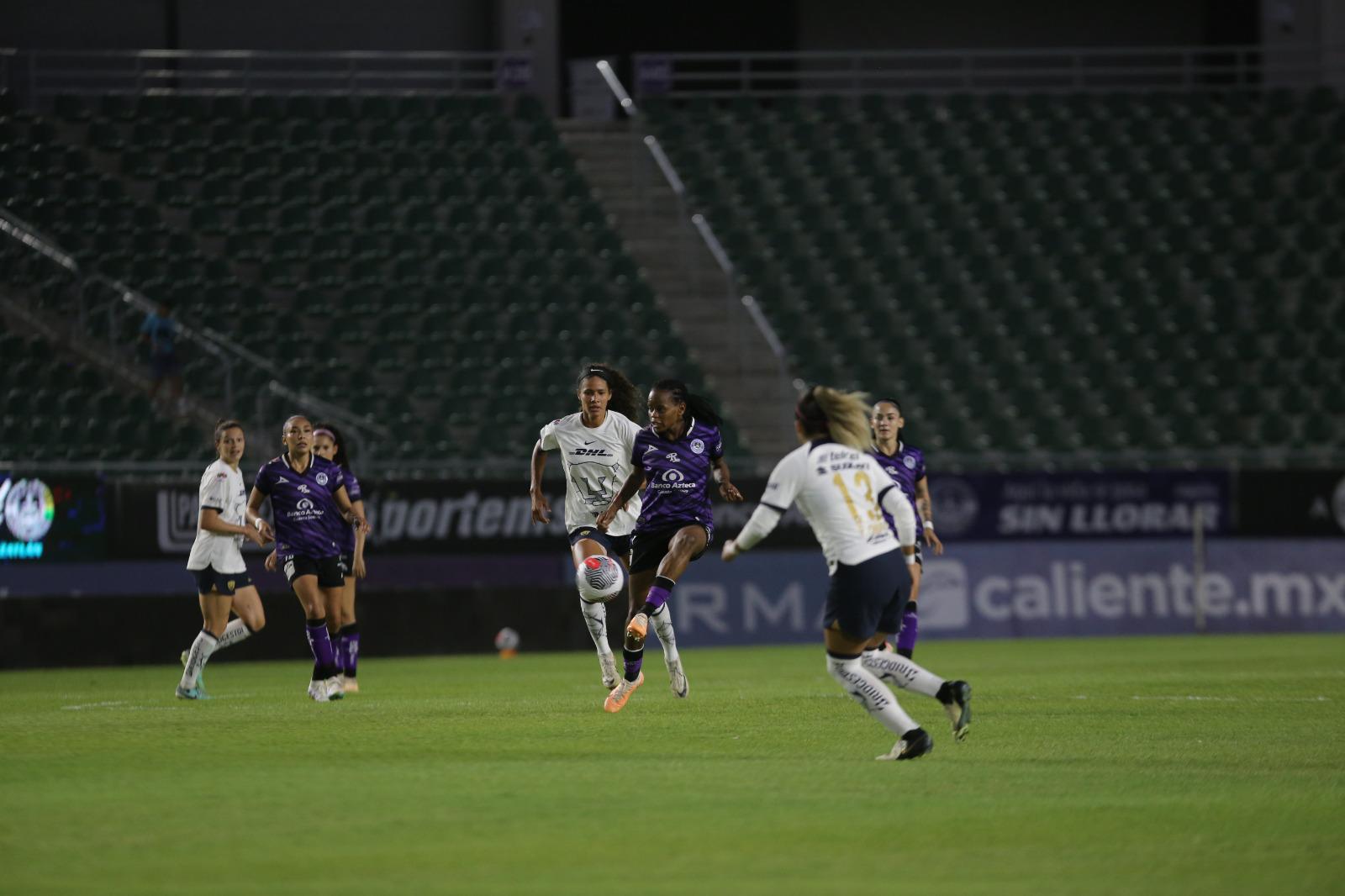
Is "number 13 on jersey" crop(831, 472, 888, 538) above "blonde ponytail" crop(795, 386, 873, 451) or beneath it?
beneath

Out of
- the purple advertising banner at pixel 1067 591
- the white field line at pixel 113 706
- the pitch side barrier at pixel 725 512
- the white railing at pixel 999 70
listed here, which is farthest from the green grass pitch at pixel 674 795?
the white railing at pixel 999 70

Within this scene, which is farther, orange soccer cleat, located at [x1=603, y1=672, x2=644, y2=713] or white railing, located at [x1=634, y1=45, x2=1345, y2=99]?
white railing, located at [x1=634, y1=45, x2=1345, y2=99]

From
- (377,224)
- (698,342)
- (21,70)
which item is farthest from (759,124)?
(21,70)

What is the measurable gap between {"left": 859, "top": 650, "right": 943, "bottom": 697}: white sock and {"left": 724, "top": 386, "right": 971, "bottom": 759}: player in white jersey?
29cm

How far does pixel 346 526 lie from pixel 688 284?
15.8m

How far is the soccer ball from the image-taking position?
1427 centimetres

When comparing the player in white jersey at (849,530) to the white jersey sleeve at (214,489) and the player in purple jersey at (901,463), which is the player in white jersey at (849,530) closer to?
the player in purple jersey at (901,463)

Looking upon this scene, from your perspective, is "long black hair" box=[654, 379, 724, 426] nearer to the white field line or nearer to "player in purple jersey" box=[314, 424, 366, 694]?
"player in purple jersey" box=[314, 424, 366, 694]

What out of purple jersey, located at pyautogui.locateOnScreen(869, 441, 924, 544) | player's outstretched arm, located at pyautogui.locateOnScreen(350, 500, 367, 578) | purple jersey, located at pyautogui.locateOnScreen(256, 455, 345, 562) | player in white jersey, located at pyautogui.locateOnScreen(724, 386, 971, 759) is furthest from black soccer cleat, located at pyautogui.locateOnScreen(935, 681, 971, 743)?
player's outstretched arm, located at pyautogui.locateOnScreen(350, 500, 367, 578)

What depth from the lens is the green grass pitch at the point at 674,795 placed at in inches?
279

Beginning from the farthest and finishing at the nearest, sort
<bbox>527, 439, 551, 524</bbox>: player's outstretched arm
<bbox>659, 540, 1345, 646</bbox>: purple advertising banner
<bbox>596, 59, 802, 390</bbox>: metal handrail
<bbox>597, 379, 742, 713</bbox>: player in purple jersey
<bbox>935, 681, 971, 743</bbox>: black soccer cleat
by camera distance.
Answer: <bbox>596, 59, 802, 390</bbox>: metal handrail, <bbox>659, 540, 1345, 646</bbox>: purple advertising banner, <bbox>527, 439, 551, 524</bbox>: player's outstretched arm, <bbox>597, 379, 742, 713</bbox>: player in purple jersey, <bbox>935, 681, 971, 743</bbox>: black soccer cleat

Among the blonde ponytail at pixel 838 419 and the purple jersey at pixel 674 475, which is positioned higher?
the blonde ponytail at pixel 838 419

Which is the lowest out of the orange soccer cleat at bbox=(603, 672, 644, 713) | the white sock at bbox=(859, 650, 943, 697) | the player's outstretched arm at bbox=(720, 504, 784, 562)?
the orange soccer cleat at bbox=(603, 672, 644, 713)

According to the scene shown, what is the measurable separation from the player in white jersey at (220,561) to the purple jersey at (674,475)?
363cm
